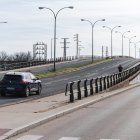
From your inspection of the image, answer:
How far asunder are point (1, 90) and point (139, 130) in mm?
19032

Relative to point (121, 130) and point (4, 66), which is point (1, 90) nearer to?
point (121, 130)

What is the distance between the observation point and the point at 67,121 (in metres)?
18.7

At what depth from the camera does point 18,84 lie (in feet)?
112

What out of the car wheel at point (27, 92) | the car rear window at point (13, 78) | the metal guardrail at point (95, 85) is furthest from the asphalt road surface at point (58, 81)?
the metal guardrail at point (95, 85)

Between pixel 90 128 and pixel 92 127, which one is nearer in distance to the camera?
pixel 90 128

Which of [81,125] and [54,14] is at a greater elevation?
[54,14]

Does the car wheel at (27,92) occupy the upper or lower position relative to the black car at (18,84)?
lower

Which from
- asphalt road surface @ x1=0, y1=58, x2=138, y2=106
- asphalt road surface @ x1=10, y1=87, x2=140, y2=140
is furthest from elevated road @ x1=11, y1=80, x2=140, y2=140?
asphalt road surface @ x1=0, y1=58, x2=138, y2=106

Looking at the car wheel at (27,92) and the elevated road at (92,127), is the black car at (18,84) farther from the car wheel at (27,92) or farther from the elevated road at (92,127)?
the elevated road at (92,127)

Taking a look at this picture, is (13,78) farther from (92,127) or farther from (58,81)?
(58,81)

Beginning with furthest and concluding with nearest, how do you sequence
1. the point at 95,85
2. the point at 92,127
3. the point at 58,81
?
the point at 58,81 < the point at 95,85 < the point at 92,127

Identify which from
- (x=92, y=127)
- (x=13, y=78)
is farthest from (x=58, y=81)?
(x=92, y=127)

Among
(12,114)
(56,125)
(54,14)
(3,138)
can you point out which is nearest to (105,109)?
(12,114)

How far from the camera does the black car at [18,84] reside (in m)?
33.9
